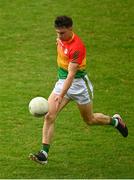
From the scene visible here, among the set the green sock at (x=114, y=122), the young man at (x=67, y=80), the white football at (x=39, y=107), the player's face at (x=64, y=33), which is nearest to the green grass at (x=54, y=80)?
Answer: the green sock at (x=114, y=122)

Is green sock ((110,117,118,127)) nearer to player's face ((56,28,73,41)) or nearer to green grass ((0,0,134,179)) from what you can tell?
green grass ((0,0,134,179))

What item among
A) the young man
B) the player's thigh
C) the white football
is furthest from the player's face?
the player's thigh

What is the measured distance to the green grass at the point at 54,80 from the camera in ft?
47.8

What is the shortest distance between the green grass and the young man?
2.04 ft

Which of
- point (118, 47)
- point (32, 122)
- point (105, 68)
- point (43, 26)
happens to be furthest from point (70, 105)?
point (43, 26)

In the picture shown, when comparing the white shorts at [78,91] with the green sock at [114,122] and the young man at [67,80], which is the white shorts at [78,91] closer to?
the young man at [67,80]

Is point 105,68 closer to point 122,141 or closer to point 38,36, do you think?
point 38,36

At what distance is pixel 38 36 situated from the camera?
77.3 ft

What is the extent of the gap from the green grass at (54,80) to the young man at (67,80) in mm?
621

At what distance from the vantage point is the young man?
14.0 metres

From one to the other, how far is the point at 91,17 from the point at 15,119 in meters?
8.55

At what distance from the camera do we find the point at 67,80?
13867mm

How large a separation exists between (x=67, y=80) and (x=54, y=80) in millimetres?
6172

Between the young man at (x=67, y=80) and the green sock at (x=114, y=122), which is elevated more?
the young man at (x=67, y=80)
